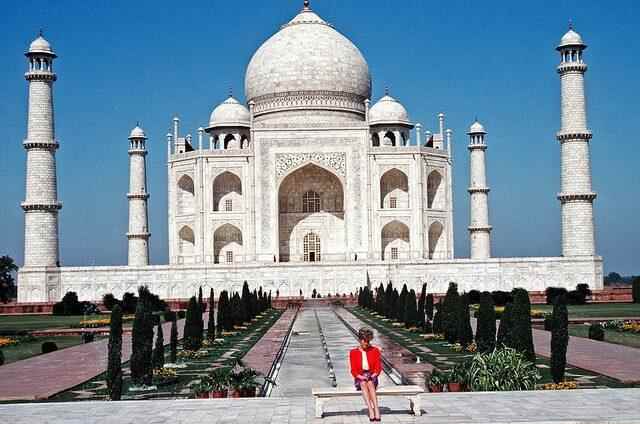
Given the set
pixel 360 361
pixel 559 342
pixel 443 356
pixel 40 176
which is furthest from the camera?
pixel 40 176

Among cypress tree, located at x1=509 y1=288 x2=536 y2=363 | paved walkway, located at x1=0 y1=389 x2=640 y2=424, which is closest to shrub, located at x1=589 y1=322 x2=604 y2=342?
cypress tree, located at x1=509 y1=288 x2=536 y2=363

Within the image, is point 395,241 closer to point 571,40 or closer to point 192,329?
point 571,40

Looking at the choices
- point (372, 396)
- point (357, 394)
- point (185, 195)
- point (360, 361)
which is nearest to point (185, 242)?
point (185, 195)

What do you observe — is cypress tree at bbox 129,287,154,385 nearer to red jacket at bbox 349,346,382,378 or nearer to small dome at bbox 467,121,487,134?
red jacket at bbox 349,346,382,378

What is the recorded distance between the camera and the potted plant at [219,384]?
26.6 feet

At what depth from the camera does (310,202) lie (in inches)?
1271

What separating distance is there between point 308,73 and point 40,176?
406 inches

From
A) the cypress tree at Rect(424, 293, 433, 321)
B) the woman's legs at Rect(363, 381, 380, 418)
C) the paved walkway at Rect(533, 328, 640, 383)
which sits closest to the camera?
the woman's legs at Rect(363, 381, 380, 418)

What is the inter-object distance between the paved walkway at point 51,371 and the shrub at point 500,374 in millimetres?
3815

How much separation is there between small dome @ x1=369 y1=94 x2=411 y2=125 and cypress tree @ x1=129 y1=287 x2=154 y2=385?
80.5 ft

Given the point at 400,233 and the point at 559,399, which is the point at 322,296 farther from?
the point at 559,399

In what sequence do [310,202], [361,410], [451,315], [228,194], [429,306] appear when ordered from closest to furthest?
[361,410]
[451,315]
[429,306]
[228,194]
[310,202]

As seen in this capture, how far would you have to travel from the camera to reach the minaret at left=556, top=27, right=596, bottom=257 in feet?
91.3

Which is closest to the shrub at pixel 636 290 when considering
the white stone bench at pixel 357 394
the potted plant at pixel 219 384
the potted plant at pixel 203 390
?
the potted plant at pixel 219 384
